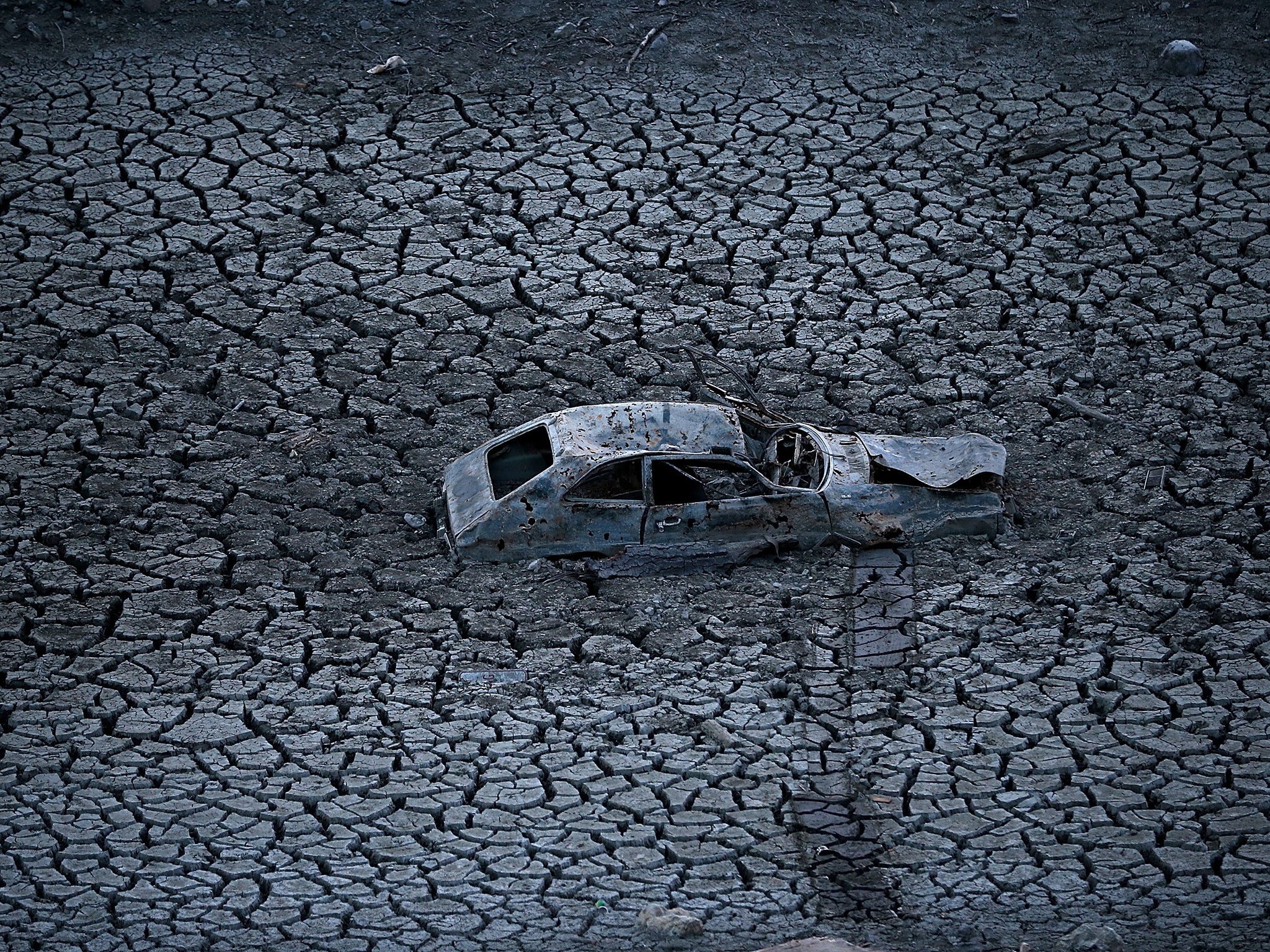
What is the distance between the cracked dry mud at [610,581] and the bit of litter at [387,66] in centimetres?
13

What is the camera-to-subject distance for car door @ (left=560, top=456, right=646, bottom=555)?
8.73 m

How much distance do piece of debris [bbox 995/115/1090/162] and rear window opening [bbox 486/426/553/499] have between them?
18.4ft

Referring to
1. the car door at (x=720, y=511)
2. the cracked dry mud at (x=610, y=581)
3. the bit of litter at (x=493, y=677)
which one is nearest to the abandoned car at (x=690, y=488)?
the car door at (x=720, y=511)

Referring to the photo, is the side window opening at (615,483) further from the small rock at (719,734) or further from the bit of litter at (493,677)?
the small rock at (719,734)

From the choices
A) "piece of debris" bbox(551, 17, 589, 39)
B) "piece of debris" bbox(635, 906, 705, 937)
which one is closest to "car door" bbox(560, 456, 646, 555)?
"piece of debris" bbox(635, 906, 705, 937)

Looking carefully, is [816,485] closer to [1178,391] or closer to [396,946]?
[1178,391]

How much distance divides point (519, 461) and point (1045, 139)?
20.3 feet

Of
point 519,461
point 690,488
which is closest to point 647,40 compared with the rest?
point 519,461

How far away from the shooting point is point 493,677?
26.7 ft

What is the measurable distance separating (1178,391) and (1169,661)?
2.82m

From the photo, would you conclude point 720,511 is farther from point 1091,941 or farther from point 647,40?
point 647,40

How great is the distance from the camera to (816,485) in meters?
8.93

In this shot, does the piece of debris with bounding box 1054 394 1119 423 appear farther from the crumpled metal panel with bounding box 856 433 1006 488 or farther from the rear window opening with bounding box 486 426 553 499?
the rear window opening with bounding box 486 426 553 499

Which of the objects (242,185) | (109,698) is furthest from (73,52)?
(109,698)
